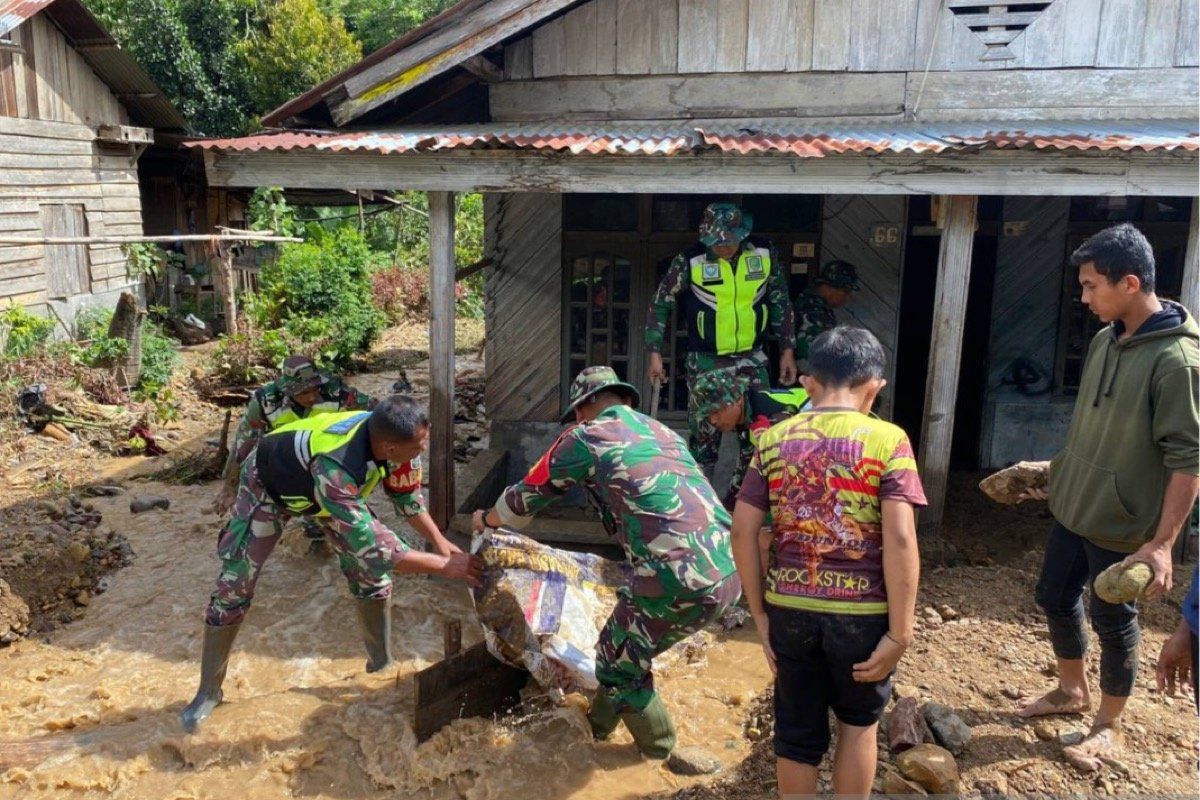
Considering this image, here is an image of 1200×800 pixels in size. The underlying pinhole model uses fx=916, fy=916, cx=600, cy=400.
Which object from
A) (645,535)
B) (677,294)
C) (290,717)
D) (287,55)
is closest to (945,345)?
(677,294)

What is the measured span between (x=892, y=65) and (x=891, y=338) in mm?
2204

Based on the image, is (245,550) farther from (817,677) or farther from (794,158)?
(794,158)

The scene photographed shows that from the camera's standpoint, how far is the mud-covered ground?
3.96 metres

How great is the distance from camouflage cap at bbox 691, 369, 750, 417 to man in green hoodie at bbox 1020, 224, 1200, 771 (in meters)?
2.61

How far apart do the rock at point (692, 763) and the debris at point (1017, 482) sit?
1720mm

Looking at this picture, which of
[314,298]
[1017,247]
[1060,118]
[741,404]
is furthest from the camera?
[314,298]

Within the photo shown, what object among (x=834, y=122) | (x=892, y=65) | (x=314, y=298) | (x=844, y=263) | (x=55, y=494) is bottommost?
(x=55, y=494)

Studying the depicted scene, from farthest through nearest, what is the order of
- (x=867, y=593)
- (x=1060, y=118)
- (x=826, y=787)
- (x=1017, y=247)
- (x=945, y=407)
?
(x=1017, y=247)
(x=1060, y=118)
(x=945, y=407)
(x=826, y=787)
(x=867, y=593)

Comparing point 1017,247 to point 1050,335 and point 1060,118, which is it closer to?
point 1050,335

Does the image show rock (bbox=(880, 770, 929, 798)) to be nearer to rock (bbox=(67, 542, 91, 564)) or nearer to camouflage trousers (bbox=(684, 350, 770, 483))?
camouflage trousers (bbox=(684, 350, 770, 483))

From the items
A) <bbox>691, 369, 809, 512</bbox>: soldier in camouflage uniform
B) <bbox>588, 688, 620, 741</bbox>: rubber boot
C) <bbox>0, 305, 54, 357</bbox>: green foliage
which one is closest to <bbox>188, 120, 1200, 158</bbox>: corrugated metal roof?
<bbox>691, 369, 809, 512</bbox>: soldier in camouflage uniform

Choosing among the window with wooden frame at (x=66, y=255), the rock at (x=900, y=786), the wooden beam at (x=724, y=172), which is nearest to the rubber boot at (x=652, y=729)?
the rock at (x=900, y=786)

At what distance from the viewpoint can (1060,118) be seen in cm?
675

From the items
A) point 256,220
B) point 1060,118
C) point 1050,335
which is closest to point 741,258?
point 1060,118
